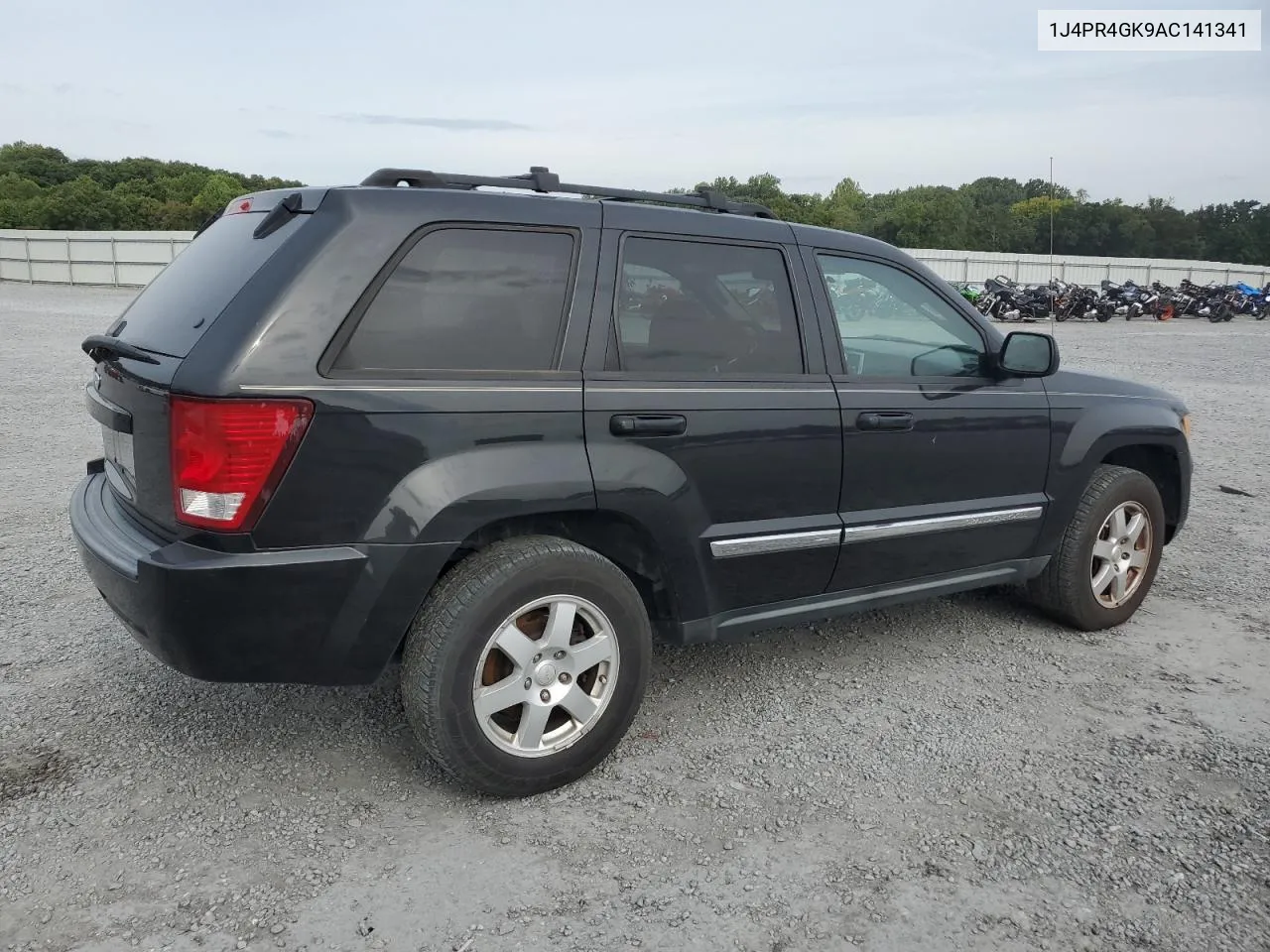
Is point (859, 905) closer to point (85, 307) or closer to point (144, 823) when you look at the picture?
point (144, 823)

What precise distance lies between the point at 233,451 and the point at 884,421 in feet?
7.58

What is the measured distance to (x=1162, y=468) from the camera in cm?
504

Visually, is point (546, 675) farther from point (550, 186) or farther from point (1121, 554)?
→ point (1121, 554)

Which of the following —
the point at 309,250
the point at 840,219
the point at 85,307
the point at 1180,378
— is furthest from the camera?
the point at 840,219

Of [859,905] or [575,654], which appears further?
[575,654]

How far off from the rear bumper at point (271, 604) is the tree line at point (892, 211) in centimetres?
3527

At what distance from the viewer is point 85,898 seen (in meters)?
2.61

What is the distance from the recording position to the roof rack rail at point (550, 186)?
10.5ft

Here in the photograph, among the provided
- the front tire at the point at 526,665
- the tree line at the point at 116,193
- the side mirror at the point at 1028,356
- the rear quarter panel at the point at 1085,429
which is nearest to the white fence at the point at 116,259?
the tree line at the point at 116,193

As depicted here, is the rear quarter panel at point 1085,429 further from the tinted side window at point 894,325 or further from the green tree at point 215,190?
the green tree at point 215,190

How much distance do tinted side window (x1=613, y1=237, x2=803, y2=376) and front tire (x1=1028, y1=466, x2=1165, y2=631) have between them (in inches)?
71.3

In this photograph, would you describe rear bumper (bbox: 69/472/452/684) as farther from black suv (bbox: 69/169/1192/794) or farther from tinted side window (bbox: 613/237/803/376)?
tinted side window (bbox: 613/237/803/376)

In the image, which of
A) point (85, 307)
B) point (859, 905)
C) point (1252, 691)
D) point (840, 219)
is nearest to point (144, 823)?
point (859, 905)

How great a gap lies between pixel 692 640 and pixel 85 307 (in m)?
25.2
